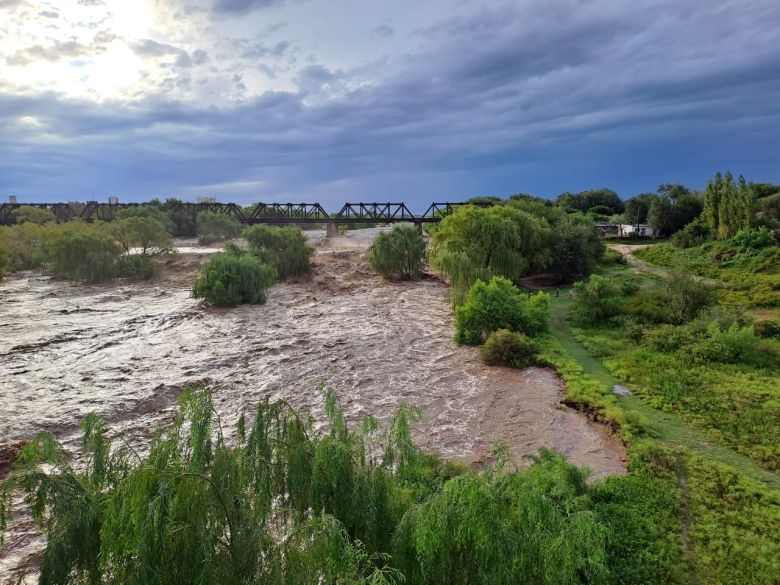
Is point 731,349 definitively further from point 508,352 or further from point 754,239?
point 754,239

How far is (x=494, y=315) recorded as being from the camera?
1093 inches

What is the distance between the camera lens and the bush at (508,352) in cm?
2422

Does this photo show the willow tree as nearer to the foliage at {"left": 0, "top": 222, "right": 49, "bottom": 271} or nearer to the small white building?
the small white building

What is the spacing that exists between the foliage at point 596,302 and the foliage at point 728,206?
3176cm

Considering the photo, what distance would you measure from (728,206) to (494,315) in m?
46.5

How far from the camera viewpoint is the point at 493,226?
39594 millimetres

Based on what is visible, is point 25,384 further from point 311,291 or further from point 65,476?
point 311,291

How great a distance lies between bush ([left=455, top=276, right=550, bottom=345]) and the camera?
2770 centimetres

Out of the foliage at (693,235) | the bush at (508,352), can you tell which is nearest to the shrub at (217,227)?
the bush at (508,352)

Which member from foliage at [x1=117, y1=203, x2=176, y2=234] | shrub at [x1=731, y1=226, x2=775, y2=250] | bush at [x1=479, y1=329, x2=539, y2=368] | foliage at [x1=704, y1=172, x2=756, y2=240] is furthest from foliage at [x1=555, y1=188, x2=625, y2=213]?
bush at [x1=479, y1=329, x2=539, y2=368]

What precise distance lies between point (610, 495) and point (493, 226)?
28996 mm

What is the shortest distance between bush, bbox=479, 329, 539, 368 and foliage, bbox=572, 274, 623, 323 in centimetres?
920

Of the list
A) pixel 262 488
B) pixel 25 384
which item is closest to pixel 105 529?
pixel 262 488

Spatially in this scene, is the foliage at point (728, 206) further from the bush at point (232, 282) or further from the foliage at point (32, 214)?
the foliage at point (32, 214)
